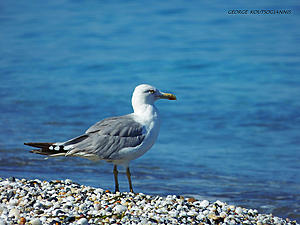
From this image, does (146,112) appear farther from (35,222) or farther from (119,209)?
(35,222)

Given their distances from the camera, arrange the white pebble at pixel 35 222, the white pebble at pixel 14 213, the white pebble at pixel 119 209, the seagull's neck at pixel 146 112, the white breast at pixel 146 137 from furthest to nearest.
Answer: the seagull's neck at pixel 146 112
the white breast at pixel 146 137
the white pebble at pixel 119 209
the white pebble at pixel 14 213
the white pebble at pixel 35 222

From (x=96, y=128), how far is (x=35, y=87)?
321 inches

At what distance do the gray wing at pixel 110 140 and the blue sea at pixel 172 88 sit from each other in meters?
1.43

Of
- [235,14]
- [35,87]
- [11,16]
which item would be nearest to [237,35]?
[235,14]

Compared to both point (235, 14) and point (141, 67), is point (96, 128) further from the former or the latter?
point (235, 14)

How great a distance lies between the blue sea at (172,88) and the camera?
8156 millimetres

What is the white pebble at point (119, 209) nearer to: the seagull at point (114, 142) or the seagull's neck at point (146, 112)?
the seagull at point (114, 142)

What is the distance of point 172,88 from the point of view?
1391cm

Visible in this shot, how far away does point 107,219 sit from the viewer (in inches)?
195

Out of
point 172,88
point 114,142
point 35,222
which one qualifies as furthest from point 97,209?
point 172,88

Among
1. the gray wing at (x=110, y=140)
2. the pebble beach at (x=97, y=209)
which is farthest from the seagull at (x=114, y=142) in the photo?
the pebble beach at (x=97, y=209)

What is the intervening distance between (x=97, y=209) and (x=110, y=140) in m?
1.08

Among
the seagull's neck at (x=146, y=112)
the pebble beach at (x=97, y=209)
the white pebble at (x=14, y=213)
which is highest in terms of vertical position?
the seagull's neck at (x=146, y=112)

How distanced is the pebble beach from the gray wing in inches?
17.4
